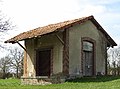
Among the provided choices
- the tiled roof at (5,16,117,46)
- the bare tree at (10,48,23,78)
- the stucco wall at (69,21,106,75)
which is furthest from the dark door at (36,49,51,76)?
the bare tree at (10,48,23,78)

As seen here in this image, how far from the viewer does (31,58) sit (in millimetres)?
25625

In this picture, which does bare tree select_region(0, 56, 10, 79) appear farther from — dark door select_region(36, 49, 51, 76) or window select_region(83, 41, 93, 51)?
window select_region(83, 41, 93, 51)

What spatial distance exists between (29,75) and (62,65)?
4.44 metres

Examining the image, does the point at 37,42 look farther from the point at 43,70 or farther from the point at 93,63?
the point at 93,63

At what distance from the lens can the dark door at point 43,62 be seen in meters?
24.1

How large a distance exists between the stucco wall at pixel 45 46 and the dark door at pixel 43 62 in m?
0.38

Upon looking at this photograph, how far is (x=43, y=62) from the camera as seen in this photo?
24.7m

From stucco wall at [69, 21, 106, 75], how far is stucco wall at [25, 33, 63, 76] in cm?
82

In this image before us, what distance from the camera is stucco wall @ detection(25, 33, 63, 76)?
74.3 feet

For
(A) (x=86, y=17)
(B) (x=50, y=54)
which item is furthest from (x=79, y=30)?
(B) (x=50, y=54)

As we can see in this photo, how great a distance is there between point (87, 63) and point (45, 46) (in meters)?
3.60

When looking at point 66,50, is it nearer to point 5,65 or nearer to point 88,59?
point 88,59

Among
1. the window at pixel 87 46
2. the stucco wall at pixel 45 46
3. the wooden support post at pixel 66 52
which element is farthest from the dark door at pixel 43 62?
the window at pixel 87 46

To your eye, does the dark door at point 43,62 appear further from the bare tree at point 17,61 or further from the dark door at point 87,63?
the bare tree at point 17,61
